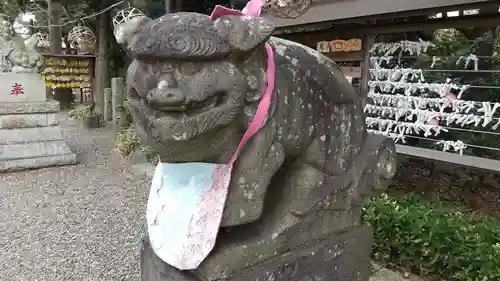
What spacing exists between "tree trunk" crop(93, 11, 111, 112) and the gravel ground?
4.85 m

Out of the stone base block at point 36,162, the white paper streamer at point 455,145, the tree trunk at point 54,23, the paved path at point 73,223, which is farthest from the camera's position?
the tree trunk at point 54,23

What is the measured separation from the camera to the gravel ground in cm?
297

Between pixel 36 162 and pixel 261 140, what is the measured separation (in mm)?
5260

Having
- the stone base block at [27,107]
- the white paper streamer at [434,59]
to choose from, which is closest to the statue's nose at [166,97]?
the white paper streamer at [434,59]

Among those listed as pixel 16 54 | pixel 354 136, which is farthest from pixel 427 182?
pixel 16 54

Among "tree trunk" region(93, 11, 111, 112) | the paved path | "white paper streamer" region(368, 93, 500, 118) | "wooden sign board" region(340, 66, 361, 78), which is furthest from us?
"tree trunk" region(93, 11, 111, 112)

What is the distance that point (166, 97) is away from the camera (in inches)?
47.6

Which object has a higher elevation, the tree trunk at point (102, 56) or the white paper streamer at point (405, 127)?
the tree trunk at point (102, 56)

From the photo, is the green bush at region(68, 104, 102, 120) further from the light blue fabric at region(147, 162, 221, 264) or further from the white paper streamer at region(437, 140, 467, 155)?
the light blue fabric at region(147, 162, 221, 264)

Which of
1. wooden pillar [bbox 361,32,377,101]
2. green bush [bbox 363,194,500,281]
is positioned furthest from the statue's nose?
wooden pillar [bbox 361,32,377,101]

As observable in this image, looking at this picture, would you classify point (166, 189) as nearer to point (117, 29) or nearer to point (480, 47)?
point (117, 29)

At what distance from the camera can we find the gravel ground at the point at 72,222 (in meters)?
2.97

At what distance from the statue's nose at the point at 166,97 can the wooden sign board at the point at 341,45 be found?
3310mm

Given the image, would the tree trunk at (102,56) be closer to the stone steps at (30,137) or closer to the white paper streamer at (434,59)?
the stone steps at (30,137)
